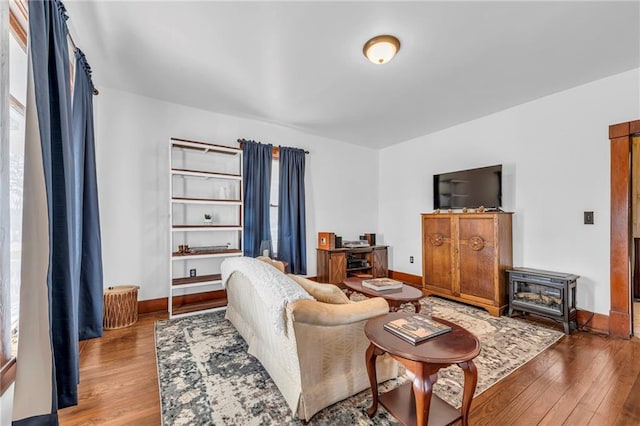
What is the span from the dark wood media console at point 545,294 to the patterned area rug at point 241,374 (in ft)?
0.59

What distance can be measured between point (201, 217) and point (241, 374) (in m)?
2.29

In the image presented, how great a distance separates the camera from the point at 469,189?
3814 millimetres

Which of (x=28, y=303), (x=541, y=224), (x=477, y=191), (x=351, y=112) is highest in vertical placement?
(x=351, y=112)

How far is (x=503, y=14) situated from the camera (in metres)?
1.96

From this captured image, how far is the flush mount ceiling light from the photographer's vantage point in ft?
7.17

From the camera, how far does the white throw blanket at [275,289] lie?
1514mm

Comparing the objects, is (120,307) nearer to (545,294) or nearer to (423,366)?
(423,366)

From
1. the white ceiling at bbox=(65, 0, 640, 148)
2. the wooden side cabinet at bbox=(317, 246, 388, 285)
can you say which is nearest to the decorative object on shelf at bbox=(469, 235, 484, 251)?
the wooden side cabinet at bbox=(317, 246, 388, 285)

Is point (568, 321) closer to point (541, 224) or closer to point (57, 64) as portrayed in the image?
point (541, 224)

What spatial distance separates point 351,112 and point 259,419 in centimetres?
349

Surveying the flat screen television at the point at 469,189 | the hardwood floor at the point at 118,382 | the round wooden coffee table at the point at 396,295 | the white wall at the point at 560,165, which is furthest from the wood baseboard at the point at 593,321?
the hardwood floor at the point at 118,382

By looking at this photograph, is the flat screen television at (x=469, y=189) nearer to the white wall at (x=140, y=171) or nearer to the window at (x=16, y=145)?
the white wall at (x=140, y=171)

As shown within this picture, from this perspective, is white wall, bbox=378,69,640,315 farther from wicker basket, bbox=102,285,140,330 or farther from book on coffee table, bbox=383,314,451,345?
wicker basket, bbox=102,285,140,330

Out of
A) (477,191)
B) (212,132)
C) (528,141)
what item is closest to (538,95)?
(528,141)
